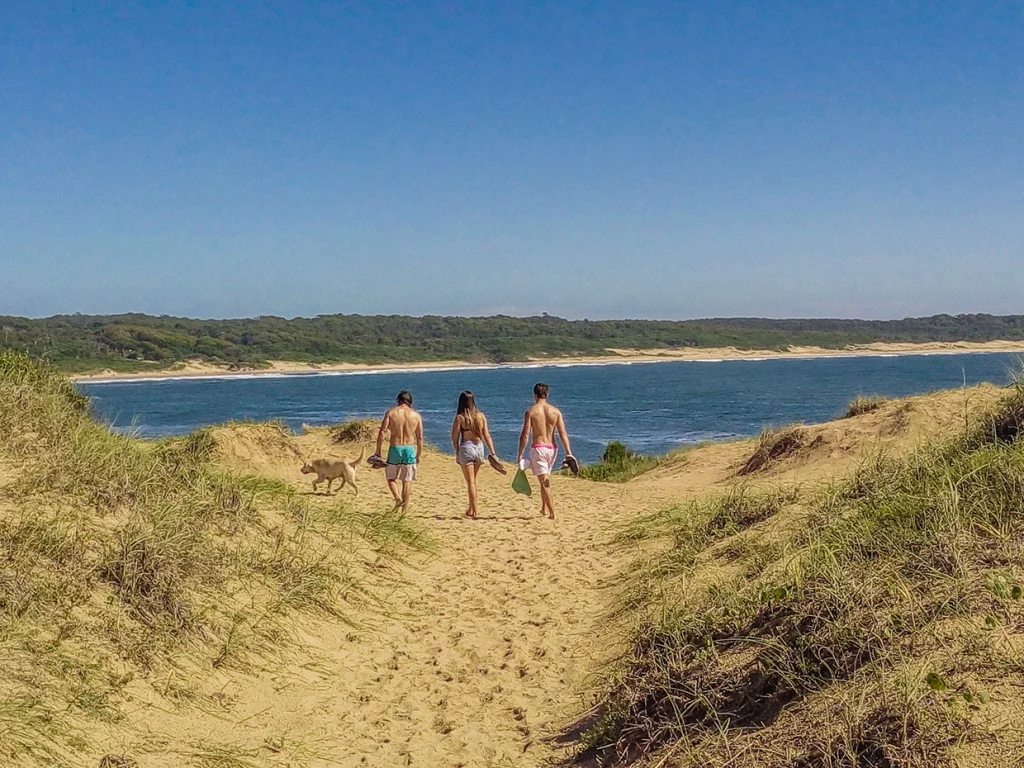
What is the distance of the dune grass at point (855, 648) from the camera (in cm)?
349

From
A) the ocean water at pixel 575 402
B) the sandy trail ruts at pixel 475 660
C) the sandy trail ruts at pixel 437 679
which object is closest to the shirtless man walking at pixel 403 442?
the sandy trail ruts at pixel 475 660

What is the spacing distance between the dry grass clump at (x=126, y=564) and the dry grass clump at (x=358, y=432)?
9.81m

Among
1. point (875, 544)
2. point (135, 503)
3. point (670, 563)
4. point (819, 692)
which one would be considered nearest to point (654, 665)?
point (819, 692)

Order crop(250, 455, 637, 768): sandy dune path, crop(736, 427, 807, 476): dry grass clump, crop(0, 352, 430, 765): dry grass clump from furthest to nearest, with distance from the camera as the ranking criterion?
1. crop(736, 427, 807, 476): dry grass clump
2. crop(250, 455, 637, 768): sandy dune path
3. crop(0, 352, 430, 765): dry grass clump

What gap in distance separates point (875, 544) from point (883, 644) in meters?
1.27

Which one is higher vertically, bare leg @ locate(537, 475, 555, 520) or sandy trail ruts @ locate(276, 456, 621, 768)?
bare leg @ locate(537, 475, 555, 520)

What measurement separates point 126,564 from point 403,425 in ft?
18.0

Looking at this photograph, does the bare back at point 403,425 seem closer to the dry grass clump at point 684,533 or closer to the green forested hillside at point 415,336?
the dry grass clump at point 684,533

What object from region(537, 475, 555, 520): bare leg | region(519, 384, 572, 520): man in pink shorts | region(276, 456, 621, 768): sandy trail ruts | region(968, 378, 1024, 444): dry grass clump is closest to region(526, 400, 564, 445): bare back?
region(519, 384, 572, 520): man in pink shorts

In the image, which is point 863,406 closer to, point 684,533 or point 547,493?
point 547,493

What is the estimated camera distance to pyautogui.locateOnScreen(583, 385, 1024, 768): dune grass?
349 cm

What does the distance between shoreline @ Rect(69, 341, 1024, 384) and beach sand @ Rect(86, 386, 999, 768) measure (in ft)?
282

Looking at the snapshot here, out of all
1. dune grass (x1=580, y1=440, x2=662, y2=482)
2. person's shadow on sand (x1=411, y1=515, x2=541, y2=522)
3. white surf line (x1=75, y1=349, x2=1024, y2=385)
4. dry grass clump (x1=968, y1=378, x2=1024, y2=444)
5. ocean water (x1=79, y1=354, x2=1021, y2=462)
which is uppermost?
dry grass clump (x1=968, y1=378, x2=1024, y2=444)

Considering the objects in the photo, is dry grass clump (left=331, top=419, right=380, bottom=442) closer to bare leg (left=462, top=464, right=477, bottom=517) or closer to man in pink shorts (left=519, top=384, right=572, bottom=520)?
bare leg (left=462, top=464, right=477, bottom=517)
